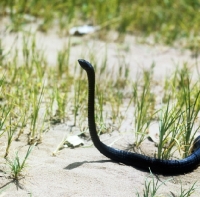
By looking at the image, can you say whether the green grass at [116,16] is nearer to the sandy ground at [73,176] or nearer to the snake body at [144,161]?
the sandy ground at [73,176]

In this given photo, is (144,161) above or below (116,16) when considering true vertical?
below

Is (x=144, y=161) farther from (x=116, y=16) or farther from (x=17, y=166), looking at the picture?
(x=116, y=16)

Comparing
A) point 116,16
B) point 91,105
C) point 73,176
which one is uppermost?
point 116,16

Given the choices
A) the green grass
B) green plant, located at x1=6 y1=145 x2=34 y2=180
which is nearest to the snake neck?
green plant, located at x1=6 y1=145 x2=34 y2=180

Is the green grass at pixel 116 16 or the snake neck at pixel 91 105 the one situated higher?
the green grass at pixel 116 16

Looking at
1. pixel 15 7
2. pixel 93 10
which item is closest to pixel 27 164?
pixel 15 7

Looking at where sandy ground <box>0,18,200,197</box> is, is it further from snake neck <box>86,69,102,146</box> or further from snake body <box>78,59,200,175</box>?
snake neck <box>86,69,102,146</box>

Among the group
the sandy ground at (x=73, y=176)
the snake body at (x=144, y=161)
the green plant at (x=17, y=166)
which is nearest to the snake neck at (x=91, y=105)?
the snake body at (x=144, y=161)

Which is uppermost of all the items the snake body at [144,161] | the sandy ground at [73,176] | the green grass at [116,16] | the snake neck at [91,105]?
the green grass at [116,16]

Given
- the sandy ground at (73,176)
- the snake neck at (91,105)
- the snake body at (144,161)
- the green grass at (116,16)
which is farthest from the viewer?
the green grass at (116,16)

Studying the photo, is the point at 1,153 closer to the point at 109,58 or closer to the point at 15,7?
the point at 109,58

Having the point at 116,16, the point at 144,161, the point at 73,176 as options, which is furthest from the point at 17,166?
the point at 116,16
